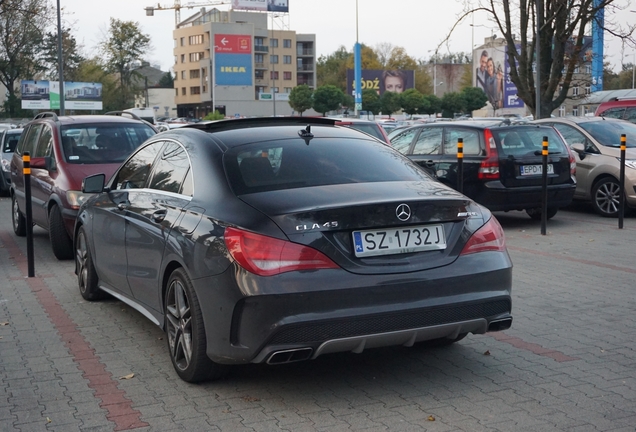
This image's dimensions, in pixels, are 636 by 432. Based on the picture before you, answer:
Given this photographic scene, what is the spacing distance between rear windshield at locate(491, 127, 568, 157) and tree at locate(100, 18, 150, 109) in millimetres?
89482

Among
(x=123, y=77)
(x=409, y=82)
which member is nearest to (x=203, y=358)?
(x=123, y=77)

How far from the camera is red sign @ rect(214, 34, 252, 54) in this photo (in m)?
114

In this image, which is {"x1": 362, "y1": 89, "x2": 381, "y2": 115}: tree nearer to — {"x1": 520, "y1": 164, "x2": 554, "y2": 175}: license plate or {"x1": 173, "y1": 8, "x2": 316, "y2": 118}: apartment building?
{"x1": 173, "y1": 8, "x2": 316, "y2": 118}: apartment building

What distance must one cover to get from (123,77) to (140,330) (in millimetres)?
96295

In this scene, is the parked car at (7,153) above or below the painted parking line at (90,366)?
above

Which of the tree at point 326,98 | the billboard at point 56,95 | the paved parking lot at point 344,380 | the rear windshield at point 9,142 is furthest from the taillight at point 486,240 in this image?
the tree at point 326,98

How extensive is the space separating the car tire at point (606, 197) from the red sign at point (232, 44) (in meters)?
104

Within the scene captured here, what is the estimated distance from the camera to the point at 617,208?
45.8ft

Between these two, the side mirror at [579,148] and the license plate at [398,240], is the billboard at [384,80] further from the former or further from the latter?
the license plate at [398,240]

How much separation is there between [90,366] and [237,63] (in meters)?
112

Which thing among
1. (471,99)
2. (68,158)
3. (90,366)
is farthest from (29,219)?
(471,99)

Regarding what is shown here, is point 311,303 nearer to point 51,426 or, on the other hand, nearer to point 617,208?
point 51,426

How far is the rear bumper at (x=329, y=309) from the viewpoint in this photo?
4.45 m

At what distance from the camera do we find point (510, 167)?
12516 millimetres
